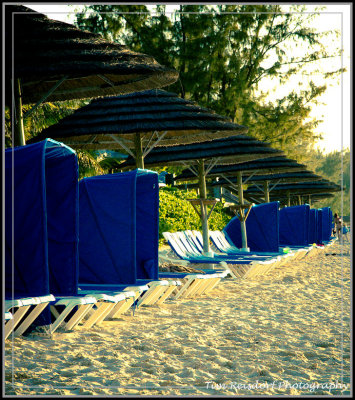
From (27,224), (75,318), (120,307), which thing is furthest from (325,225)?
(27,224)

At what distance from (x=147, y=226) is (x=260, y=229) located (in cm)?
648

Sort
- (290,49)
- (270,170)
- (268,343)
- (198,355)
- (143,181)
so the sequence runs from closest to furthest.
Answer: (198,355) < (268,343) < (143,181) < (270,170) < (290,49)

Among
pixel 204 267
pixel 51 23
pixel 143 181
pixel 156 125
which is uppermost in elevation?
pixel 51 23

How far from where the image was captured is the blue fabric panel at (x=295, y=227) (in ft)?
57.1

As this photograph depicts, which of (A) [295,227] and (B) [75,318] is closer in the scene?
(B) [75,318]

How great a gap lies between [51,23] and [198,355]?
11.4 feet

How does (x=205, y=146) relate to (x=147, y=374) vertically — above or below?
above

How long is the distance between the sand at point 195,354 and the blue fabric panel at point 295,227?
34.3ft

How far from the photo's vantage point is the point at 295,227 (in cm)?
1753

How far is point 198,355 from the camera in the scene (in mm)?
4535

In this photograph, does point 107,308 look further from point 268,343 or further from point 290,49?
point 290,49

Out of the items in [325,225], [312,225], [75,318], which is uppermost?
[75,318]

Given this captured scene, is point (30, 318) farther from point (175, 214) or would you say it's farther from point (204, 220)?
point (175, 214)

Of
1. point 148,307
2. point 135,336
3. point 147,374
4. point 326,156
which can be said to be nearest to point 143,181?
point 148,307
